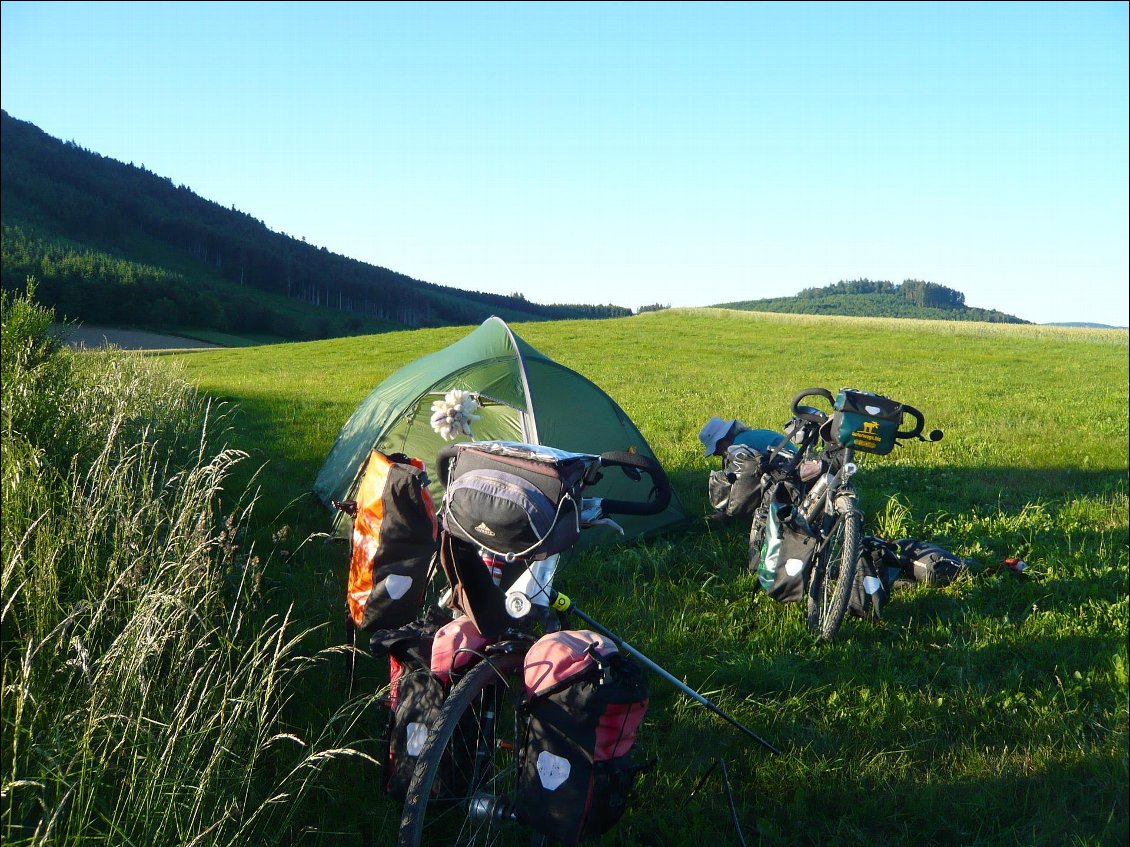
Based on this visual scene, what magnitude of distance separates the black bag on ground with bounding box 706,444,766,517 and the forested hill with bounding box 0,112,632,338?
81845mm

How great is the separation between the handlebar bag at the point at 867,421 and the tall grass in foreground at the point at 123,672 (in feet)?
12.1

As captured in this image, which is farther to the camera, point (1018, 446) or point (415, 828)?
point (1018, 446)

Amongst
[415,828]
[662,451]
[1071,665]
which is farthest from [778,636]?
[662,451]

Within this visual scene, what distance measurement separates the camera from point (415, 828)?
85.8 inches

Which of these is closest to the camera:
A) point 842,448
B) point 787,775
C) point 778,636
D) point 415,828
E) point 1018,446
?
point 415,828

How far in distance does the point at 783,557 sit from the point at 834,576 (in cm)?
36

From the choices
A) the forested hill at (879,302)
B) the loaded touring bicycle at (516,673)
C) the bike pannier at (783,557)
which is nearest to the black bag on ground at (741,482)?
the bike pannier at (783,557)

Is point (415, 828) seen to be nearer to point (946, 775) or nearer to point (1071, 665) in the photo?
point (946, 775)

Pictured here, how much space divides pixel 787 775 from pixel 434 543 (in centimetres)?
204

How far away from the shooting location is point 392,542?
3273 millimetres

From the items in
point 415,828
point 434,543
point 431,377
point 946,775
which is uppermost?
point 431,377

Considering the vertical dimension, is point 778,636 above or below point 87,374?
below

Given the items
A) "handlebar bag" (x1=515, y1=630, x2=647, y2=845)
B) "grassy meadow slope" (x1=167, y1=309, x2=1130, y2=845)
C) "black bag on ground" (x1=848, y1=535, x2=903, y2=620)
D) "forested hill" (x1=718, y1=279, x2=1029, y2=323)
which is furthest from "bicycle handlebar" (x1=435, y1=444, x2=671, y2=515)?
"forested hill" (x1=718, y1=279, x2=1029, y2=323)

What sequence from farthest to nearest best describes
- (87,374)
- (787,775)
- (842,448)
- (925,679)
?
(87,374)
(842,448)
(925,679)
(787,775)
